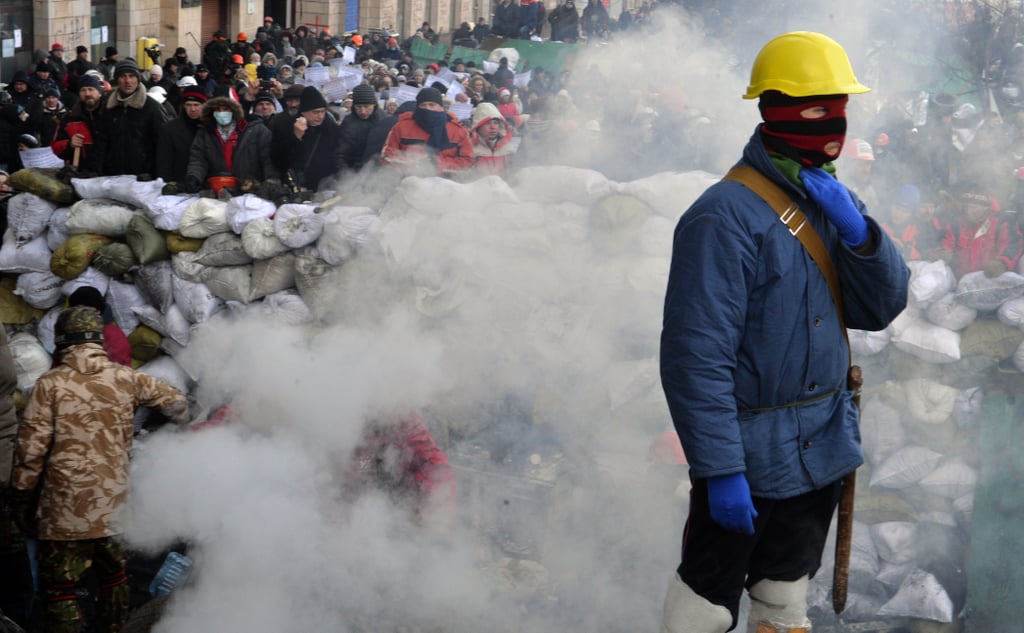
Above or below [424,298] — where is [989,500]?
below

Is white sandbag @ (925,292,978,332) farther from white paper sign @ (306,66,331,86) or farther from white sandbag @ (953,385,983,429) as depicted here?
white paper sign @ (306,66,331,86)

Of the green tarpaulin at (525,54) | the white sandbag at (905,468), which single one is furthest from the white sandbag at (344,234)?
the green tarpaulin at (525,54)

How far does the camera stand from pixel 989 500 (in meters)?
4.68

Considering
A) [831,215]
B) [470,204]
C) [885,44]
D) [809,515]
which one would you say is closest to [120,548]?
[470,204]

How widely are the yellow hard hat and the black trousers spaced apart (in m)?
0.80

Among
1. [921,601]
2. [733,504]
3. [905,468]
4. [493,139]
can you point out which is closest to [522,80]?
[493,139]

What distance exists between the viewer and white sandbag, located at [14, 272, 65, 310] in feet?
19.0

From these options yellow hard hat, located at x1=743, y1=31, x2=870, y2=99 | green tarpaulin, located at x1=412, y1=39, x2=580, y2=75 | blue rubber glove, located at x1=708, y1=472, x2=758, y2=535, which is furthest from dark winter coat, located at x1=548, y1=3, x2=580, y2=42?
blue rubber glove, located at x1=708, y1=472, x2=758, y2=535

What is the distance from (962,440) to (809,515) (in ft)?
9.17

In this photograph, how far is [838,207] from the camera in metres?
2.25

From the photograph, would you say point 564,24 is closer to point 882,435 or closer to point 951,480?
point 882,435

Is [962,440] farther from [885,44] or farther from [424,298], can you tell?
[885,44]

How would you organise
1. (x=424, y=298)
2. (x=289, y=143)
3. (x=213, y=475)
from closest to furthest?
(x=213, y=475) < (x=424, y=298) < (x=289, y=143)

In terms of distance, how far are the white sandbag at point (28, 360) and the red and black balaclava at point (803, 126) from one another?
4044 millimetres
